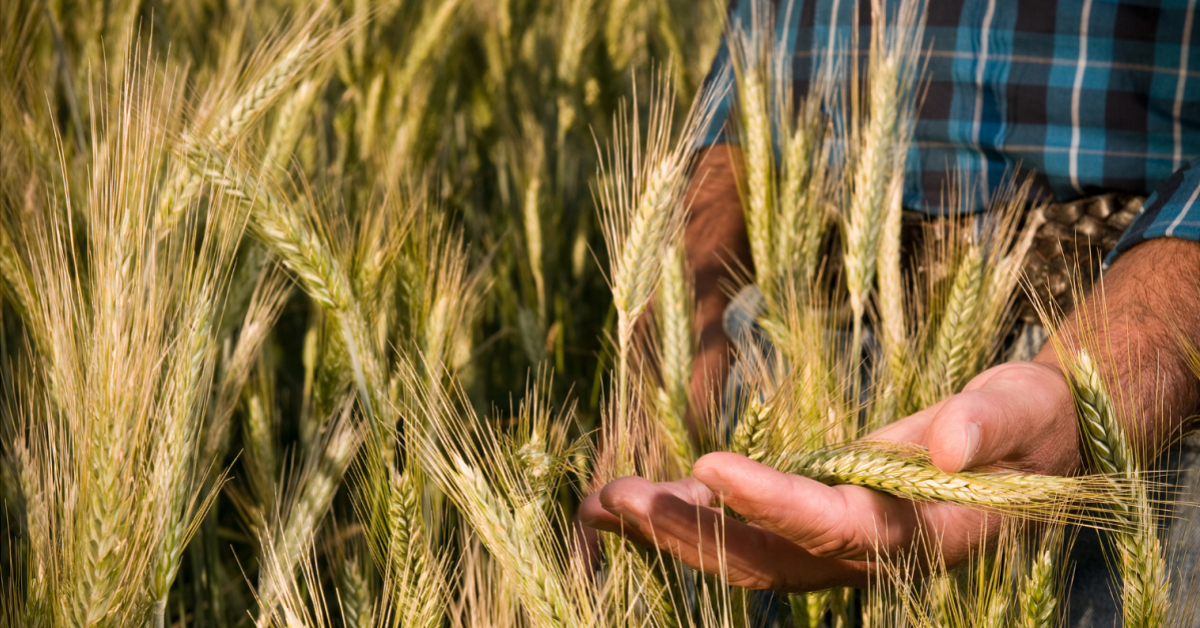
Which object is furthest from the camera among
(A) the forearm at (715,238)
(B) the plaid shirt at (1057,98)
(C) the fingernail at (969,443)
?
(A) the forearm at (715,238)

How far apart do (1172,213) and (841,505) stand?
1.84ft

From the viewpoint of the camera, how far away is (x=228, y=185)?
2.70ft

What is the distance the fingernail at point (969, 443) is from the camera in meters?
0.59

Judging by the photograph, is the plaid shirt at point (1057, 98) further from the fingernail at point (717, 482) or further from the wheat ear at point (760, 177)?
the fingernail at point (717, 482)

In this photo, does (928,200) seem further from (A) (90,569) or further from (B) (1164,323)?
(A) (90,569)

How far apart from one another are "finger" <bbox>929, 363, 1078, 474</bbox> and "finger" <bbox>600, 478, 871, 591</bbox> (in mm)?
176

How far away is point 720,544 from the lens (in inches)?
28.6

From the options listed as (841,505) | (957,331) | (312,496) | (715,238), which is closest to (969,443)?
(841,505)

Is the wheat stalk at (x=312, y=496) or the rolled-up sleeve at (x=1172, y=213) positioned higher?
the rolled-up sleeve at (x=1172, y=213)

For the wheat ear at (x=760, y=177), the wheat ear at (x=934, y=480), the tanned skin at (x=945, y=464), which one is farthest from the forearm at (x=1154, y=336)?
the wheat ear at (x=760, y=177)

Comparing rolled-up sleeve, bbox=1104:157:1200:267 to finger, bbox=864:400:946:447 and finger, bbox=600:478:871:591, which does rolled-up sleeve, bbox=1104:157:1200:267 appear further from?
finger, bbox=600:478:871:591

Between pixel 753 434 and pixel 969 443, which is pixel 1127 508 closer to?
pixel 969 443

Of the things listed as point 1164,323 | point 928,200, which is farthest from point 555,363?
point 1164,323

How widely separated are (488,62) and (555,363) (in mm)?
927
